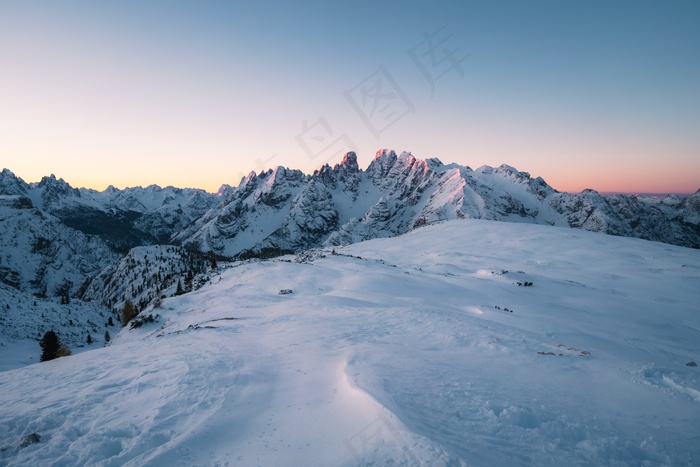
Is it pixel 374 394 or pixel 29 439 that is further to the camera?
pixel 374 394

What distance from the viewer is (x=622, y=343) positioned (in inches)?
603

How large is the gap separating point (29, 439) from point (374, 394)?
7627 mm

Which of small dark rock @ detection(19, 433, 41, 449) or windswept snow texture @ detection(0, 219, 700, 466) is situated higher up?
small dark rock @ detection(19, 433, 41, 449)

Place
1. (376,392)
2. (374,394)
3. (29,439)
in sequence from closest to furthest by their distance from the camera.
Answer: (29,439) < (374,394) < (376,392)

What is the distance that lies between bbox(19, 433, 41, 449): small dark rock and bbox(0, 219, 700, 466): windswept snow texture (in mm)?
47

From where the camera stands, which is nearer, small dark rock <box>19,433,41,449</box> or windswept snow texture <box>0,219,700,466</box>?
windswept snow texture <box>0,219,700,466</box>

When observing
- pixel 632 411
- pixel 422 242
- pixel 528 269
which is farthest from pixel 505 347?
pixel 422 242

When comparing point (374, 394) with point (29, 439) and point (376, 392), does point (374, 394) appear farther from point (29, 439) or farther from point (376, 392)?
point (29, 439)

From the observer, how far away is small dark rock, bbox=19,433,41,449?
21.9ft

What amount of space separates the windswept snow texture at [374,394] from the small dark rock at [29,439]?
0.05m

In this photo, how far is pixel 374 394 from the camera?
8062mm

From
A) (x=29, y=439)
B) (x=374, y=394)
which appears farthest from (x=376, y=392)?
(x=29, y=439)

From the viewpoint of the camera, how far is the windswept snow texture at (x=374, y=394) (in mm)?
6488

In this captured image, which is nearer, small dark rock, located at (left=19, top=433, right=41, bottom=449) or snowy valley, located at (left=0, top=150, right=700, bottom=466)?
snowy valley, located at (left=0, top=150, right=700, bottom=466)
